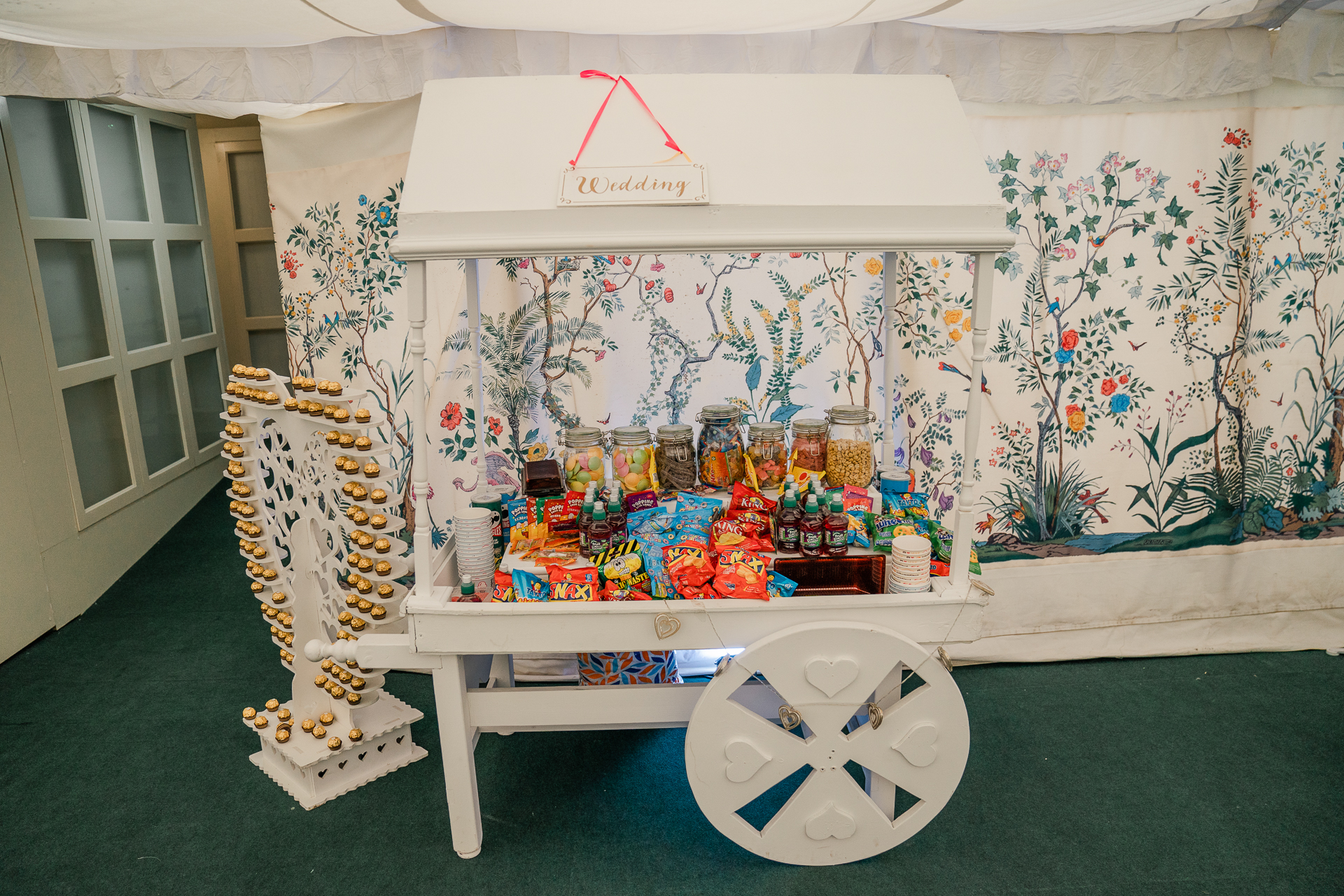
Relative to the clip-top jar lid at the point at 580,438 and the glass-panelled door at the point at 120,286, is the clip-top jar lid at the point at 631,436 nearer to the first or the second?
the clip-top jar lid at the point at 580,438

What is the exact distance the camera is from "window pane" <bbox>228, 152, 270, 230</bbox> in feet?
16.1

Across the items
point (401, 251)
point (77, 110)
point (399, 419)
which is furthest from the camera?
point (77, 110)

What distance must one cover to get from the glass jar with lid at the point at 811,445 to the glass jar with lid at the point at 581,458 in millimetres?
534

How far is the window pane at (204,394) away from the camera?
14.1ft

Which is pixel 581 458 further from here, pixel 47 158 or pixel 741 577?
pixel 47 158

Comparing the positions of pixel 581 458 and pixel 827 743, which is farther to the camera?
pixel 581 458

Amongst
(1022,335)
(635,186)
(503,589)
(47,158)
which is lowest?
(503,589)

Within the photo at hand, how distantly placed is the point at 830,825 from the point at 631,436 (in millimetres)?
1029

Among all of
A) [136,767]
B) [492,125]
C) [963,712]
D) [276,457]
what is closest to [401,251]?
[492,125]

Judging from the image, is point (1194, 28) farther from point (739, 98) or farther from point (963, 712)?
point (963, 712)

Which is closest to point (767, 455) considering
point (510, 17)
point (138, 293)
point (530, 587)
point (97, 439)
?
point (530, 587)

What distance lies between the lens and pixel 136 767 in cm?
228

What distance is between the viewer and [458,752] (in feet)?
6.06

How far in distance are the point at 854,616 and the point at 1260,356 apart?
6.72ft
